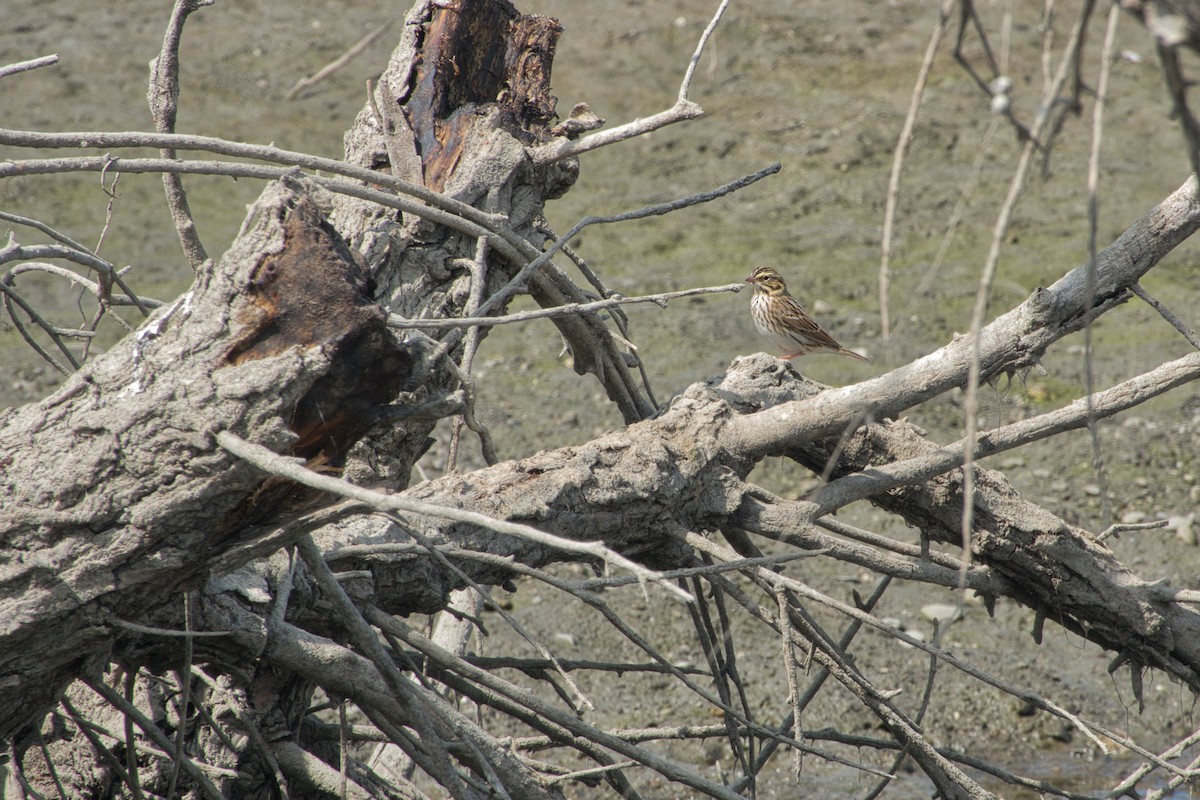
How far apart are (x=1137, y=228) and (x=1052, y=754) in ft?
10.4

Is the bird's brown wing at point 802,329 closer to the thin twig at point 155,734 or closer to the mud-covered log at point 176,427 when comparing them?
the thin twig at point 155,734

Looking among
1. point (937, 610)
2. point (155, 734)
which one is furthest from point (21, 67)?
point (937, 610)

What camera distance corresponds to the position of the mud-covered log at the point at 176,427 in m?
1.92

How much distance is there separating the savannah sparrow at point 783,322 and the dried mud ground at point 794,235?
1.58ft

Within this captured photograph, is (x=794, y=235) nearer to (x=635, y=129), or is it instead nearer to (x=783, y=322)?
(x=783, y=322)

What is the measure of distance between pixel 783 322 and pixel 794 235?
346cm

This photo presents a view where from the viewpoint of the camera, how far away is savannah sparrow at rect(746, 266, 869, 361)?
623cm

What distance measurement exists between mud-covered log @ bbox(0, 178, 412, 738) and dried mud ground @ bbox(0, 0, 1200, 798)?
2529 millimetres

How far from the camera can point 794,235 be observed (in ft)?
31.2

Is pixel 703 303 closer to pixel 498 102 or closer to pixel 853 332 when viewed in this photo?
pixel 853 332

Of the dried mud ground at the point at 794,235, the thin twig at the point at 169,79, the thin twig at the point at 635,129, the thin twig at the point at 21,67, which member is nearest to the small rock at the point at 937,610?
the dried mud ground at the point at 794,235

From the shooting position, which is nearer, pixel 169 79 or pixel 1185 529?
pixel 169 79

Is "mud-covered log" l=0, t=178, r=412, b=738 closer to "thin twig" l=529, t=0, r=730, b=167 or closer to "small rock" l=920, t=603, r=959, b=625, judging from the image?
"thin twig" l=529, t=0, r=730, b=167

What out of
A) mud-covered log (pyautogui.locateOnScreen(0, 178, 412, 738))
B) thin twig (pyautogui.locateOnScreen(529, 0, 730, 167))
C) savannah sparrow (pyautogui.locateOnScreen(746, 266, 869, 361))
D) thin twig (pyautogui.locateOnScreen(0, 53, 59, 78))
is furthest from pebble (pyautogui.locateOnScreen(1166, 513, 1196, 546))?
thin twig (pyautogui.locateOnScreen(0, 53, 59, 78))
